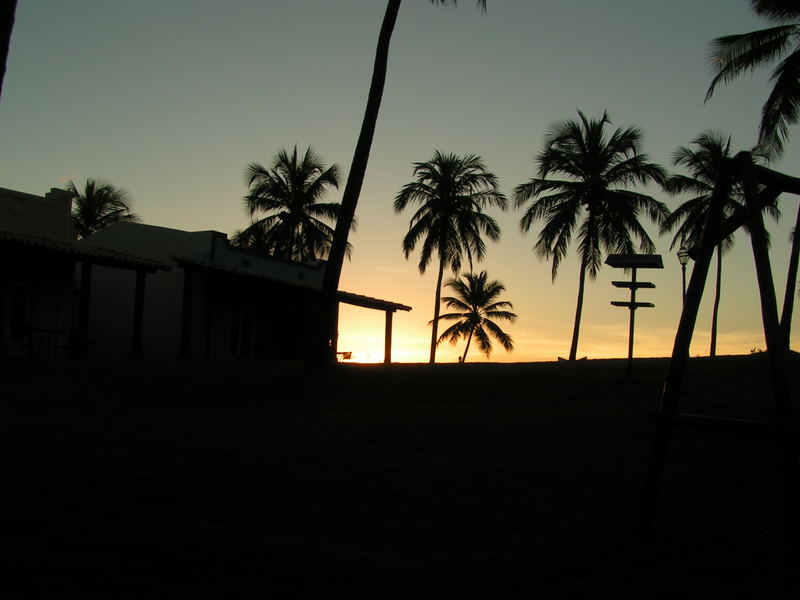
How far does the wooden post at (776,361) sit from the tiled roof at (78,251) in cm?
1687

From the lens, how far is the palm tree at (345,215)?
14.9 metres

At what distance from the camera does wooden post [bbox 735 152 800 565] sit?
12.3 feet

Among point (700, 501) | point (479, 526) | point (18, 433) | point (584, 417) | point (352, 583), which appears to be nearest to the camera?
point (352, 583)

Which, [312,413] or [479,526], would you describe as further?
[312,413]

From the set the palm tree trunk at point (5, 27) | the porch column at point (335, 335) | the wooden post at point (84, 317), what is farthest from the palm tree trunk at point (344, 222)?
the porch column at point (335, 335)

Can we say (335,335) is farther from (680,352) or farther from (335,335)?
(680,352)

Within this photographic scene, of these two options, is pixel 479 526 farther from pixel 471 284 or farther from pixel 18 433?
pixel 471 284

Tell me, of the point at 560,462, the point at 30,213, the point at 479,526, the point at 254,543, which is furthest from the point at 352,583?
the point at 30,213

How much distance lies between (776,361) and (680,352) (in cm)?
62

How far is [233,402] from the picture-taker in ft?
40.7

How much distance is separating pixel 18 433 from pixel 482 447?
4.58 meters

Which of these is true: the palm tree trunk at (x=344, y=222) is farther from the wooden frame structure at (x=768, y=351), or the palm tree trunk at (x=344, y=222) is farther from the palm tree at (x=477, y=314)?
the palm tree at (x=477, y=314)

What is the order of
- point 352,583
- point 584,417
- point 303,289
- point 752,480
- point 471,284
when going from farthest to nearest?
point 471,284 → point 303,289 → point 584,417 → point 752,480 → point 352,583

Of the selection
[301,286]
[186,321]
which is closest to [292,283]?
[301,286]
